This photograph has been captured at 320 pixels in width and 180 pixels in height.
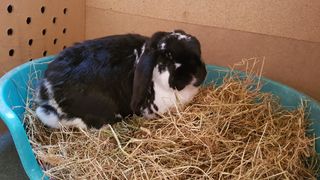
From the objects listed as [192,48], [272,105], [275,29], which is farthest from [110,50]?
[275,29]

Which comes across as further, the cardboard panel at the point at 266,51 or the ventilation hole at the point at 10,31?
the cardboard panel at the point at 266,51

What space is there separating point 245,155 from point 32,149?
70cm

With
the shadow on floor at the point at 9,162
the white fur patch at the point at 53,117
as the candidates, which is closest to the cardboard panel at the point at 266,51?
the white fur patch at the point at 53,117

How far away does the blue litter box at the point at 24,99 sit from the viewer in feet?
3.51

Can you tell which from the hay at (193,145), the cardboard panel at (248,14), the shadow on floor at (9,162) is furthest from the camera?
the cardboard panel at (248,14)

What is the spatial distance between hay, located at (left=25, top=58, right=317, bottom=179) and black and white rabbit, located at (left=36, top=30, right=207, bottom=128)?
0.05 metres

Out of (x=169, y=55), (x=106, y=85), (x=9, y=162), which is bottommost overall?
(x=9, y=162)

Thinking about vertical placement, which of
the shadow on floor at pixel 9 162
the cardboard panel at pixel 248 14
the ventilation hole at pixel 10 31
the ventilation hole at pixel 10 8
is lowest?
the shadow on floor at pixel 9 162

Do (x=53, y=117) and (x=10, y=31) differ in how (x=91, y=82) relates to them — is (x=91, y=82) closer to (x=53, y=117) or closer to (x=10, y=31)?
(x=53, y=117)

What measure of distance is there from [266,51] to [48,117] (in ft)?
3.25

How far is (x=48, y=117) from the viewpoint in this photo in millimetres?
1238

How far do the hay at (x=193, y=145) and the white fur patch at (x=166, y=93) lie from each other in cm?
3

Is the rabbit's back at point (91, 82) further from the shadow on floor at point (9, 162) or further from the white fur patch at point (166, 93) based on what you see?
the shadow on floor at point (9, 162)

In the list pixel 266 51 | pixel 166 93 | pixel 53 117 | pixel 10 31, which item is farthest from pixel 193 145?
pixel 10 31
